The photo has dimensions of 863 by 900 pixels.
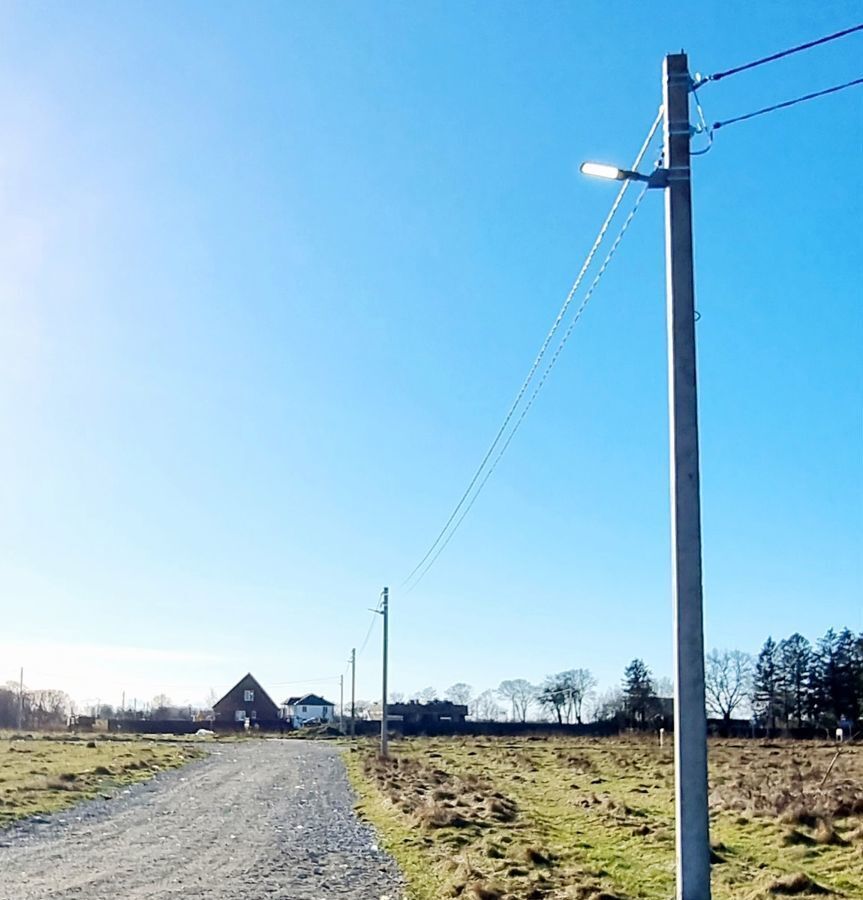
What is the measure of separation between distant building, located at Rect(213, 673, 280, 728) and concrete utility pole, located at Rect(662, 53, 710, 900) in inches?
4320

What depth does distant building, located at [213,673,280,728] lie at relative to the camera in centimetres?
11306

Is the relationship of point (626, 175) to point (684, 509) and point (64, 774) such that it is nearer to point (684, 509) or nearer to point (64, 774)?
point (684, 509)

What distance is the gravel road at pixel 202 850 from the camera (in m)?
13.5

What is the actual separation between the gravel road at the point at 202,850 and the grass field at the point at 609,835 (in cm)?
86

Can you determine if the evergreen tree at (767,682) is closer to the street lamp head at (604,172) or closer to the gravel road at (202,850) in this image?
the gravel road at (202,850)

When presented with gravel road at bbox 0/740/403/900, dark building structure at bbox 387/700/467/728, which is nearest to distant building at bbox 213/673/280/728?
dark building structure at bbox 387/700/467/728

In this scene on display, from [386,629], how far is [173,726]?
62043mm

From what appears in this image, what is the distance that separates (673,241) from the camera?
7539 millimetres

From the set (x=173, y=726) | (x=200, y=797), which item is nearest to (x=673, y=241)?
(x=200, y=797)

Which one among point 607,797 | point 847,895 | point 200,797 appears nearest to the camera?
point 847,895

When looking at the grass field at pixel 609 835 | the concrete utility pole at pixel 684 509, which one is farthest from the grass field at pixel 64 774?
the concrete utility pole at pixel 684 509

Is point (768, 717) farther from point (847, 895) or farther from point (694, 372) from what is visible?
point (694, 372)

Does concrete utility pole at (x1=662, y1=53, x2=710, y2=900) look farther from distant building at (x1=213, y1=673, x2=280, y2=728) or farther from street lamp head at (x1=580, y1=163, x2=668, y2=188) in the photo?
distant building at (x1=213, y1=673, x2=280, y2=728)

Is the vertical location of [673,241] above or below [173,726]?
above
